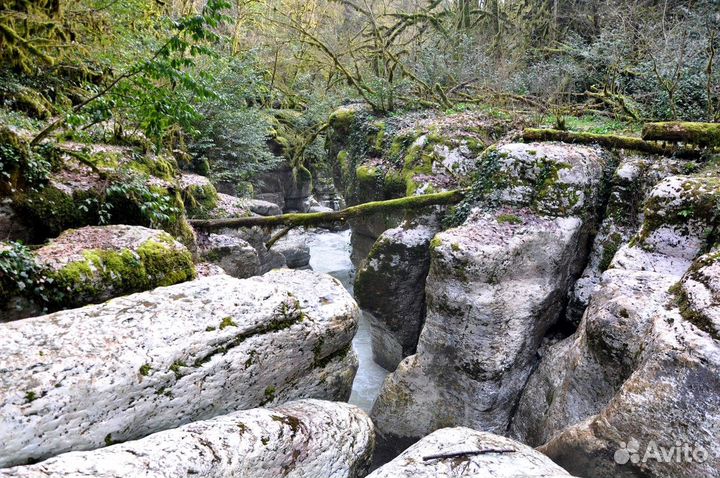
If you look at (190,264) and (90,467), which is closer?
(90,467)

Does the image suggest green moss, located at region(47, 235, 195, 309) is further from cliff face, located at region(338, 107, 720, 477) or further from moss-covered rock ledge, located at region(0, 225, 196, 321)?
cliff face, located at region(338, 107, 720, 477)

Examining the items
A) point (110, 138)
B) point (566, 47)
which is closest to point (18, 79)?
point (110, 138)

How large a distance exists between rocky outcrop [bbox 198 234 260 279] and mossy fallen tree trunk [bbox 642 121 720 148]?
821 cm

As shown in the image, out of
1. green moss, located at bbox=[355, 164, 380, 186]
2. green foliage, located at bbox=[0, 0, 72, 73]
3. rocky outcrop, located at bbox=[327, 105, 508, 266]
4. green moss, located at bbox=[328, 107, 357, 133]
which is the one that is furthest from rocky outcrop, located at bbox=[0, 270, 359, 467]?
green moss, located at bbox=[328, 107, 357, 133]

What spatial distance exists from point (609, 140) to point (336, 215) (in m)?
5.61

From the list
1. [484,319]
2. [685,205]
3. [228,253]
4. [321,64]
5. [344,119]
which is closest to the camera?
[685,205]

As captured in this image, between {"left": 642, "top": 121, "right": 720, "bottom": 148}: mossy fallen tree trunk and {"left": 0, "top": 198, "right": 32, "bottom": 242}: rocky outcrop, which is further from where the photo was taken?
{"left": 642, "top": 121, "right": 720, "bottom": 148}: mossy fallen tree trunk

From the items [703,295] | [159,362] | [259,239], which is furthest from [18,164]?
[703,295]

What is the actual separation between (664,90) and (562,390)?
7892 mm

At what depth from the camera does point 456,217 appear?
913cm

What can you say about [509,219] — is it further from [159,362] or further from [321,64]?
[321,64]

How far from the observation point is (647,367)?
4340 mm

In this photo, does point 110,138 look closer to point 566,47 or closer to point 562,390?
point 562,390

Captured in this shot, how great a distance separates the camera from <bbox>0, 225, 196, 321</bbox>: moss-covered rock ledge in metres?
4.41
